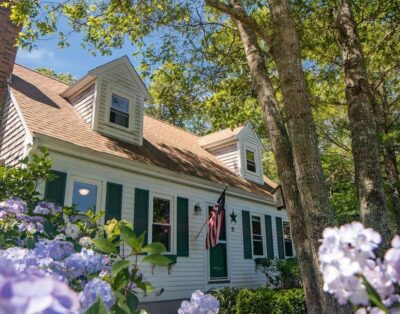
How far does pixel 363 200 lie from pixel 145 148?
25.0ft

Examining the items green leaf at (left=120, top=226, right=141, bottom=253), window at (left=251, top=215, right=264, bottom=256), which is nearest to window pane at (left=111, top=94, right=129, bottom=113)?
window at (left=251, top=215, right=264, bottom=256)

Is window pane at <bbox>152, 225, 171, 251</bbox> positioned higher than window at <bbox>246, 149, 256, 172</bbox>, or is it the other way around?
window at <bbox>246, 149, 256, 172</bbox>

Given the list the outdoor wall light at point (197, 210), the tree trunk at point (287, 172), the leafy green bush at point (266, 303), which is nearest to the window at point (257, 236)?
the outdoor wall light at point (197, 210)

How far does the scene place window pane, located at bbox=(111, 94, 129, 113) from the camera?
11141 mm

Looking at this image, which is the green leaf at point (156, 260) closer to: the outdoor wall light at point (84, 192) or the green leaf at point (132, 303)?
the green leaf at point (132, 303)

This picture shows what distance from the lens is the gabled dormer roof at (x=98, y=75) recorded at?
1063 centimetres

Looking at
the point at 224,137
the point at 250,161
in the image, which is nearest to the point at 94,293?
the point at 224,137

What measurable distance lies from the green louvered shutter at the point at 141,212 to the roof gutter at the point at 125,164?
2.00ft

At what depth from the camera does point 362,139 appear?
5379 mm

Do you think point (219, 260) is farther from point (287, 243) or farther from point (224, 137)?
point (224, 137)

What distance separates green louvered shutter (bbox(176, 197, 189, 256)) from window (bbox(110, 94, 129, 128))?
302 centimetres

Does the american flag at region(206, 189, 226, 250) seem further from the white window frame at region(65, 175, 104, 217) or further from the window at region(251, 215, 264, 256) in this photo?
the window at region(251, 215, 264, 256)

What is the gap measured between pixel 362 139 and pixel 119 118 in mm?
7723

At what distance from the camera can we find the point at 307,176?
4609 mm
